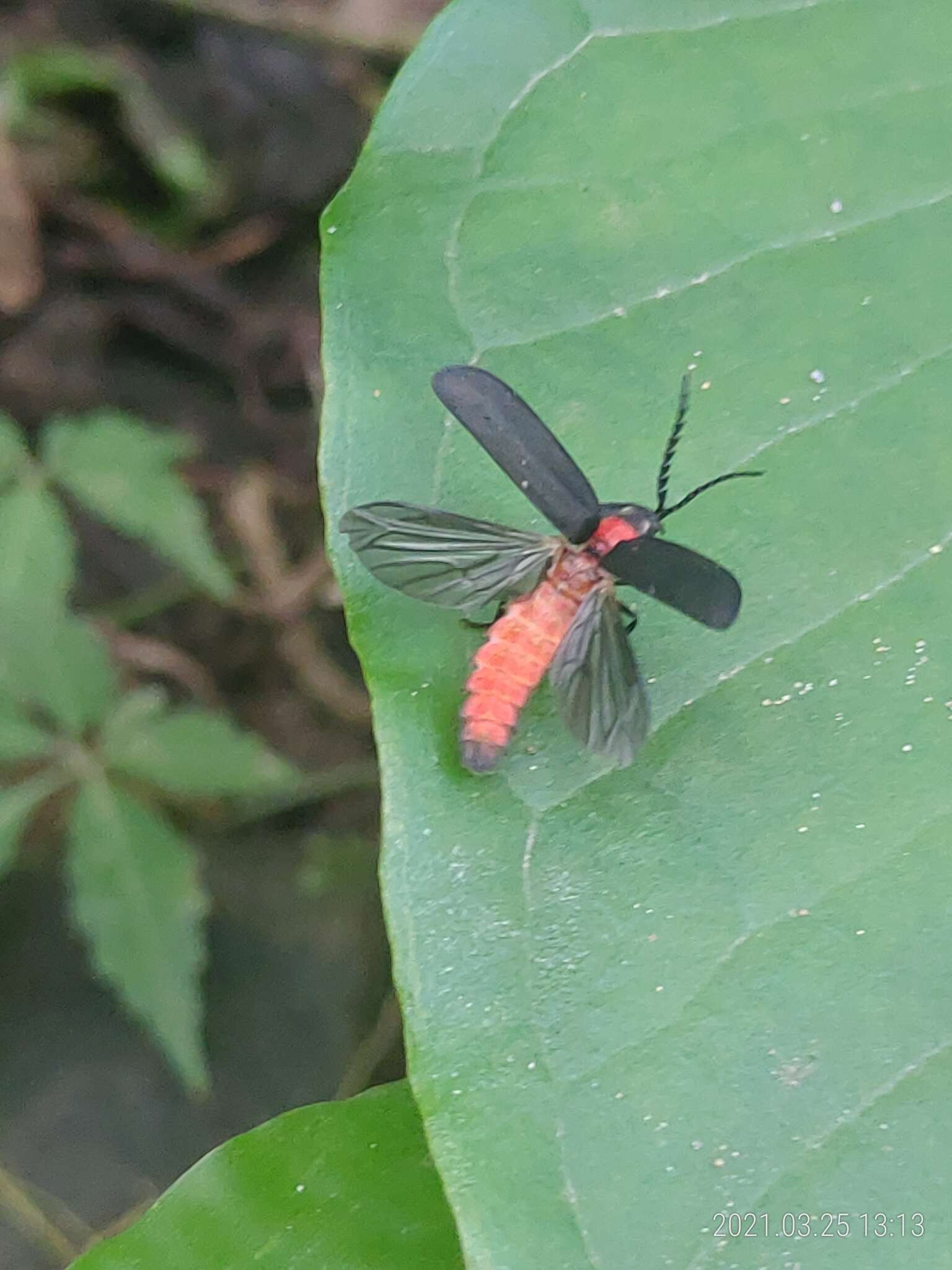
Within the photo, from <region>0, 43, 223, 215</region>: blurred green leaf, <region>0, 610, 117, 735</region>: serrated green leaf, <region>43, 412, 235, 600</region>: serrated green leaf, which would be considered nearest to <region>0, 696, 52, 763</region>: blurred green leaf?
<region>0, 610, 117, 735</region>: serrated green leaf

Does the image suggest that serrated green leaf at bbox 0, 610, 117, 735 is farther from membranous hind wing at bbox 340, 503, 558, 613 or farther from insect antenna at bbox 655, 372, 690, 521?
insect antenna at bbox 655, 372, 690, 521

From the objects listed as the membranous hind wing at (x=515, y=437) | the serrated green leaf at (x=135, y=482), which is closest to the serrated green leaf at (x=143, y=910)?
the serrated green leaf at (x=135, y=482)

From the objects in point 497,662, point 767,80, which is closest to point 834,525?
point 497,662

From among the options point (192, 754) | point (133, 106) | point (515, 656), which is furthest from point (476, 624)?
point (133, 106)

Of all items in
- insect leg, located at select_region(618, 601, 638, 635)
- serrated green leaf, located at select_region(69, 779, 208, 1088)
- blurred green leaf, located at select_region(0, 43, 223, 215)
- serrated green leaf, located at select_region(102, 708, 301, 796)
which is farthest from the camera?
blurred green leaf, located at select_region(0, 43, 223, 215)

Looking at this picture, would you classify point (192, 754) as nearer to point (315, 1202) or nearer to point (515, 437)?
point (315, 1202)
